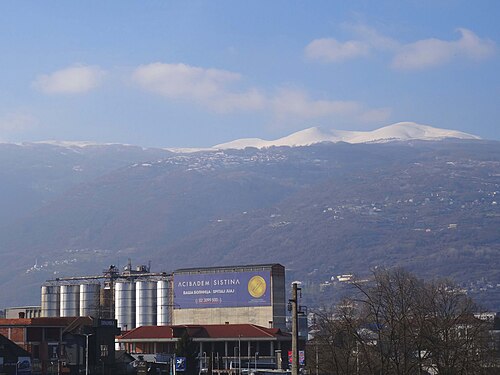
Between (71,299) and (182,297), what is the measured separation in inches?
998

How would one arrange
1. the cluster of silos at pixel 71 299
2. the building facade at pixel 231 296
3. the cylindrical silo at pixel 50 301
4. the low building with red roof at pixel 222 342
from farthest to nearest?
the cylindrical silo at pixel 50 301 → the cluster of silos at pixel 71 299 → the building facade at pixel 231 296 → the low building with red roof at pixel 222 342

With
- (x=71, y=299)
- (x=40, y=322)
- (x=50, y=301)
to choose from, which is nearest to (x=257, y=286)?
(x=40, y=322)

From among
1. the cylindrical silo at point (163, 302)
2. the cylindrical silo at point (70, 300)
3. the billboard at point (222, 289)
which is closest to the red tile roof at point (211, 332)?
the billboard at point (222, 289)

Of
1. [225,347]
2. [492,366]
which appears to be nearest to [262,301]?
[225,347]

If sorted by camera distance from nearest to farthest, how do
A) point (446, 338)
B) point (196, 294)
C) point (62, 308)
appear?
point (446, 338) → point (196, 294) → point (62, 308)

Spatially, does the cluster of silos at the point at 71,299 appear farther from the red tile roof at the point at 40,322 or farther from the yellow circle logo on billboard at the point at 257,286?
the red tile roof at the point at 40,322

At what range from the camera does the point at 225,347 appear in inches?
5620

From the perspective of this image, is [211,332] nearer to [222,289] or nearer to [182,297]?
[222,289]

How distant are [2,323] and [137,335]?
2883 centimetres

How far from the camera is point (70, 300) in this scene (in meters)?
171

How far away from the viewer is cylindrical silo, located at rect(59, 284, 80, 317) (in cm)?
16940

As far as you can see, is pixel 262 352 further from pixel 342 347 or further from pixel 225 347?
pixel 342 347

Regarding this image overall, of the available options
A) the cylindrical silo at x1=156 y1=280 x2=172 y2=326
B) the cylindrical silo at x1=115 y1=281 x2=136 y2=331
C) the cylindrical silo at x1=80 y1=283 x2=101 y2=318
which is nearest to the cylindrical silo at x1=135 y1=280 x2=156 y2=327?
the cylindrical silo at x1=156 y1=280 x2=172 y2=326

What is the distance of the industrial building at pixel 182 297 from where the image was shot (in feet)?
488
